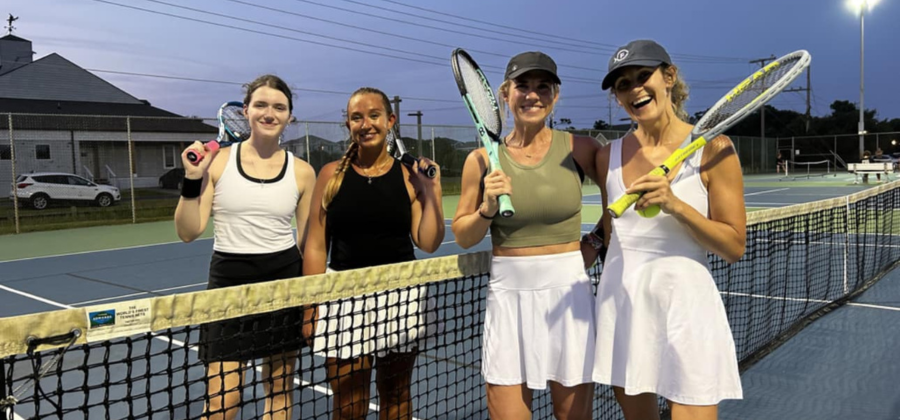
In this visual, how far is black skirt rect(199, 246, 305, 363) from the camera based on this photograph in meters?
2.24

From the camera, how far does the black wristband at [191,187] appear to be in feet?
7.46

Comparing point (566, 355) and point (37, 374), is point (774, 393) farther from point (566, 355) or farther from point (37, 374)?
point (37, 374)

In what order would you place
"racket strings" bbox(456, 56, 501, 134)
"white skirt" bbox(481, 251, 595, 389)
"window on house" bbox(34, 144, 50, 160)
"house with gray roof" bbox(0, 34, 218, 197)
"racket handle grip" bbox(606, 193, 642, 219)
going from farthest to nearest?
"window on house" bbox(34, 144, 50, 160)
"house with gray roof" bbox(0, 34, 218, 197)
"racket strings" bbox(456, 56, 501, 134)
"white skirt" bbox(481, 251, 595, 389)
"racket handle grip" bbox(606, 193, 642, 219)

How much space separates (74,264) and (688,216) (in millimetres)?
8769

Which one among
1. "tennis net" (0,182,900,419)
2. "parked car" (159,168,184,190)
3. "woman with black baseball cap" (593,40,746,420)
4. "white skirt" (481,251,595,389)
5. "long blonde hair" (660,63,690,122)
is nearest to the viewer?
"tennis net" (0,182,900,419)

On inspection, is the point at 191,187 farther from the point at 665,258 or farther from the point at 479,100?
the point at 665,258

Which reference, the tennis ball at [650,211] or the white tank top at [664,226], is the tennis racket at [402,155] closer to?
the white tank top at [664,226]

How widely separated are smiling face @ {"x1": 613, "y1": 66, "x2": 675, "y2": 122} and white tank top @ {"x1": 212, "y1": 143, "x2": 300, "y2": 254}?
1.25 m

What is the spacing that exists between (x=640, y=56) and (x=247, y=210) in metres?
1.42

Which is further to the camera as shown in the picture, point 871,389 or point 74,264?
point 74,264

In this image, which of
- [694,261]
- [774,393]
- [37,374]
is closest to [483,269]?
[694,261]

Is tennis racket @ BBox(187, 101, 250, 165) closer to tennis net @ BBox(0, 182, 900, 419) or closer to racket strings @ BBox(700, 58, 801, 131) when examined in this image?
tennis net @ BBox(0, 182, 900, 419)

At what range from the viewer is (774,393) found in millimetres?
3383

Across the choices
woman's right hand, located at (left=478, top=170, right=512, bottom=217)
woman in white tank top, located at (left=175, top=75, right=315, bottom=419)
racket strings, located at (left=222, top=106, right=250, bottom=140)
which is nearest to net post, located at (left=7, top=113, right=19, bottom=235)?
racket strings, located at (left=222, top=106, right=250, bottom=140)
